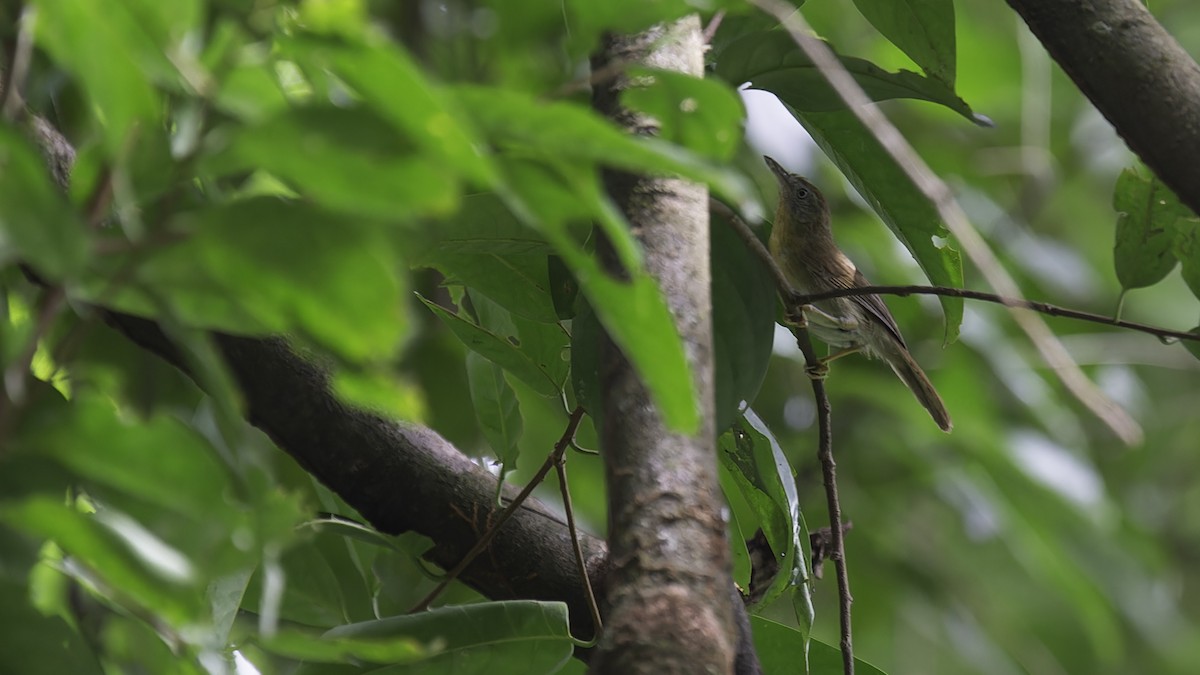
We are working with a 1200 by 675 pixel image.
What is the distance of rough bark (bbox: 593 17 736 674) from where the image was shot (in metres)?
0.78

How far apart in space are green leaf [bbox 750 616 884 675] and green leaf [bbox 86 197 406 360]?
0.99 metres

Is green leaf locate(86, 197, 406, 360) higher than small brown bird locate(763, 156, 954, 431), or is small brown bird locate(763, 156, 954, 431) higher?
small brown bird locate(763, 156, 954, 431)

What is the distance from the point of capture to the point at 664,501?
32.7 inches

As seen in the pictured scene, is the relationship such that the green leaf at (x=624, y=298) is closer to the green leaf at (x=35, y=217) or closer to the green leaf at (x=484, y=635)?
the green leaf at (x=35, y=217)

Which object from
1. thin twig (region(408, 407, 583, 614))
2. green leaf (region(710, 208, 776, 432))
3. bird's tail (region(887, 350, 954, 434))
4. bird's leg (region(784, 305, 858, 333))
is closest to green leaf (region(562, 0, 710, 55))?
green leaf (region(710, 208, 776, 432))

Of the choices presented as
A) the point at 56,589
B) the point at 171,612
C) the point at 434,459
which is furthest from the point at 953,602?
the point at 171,612

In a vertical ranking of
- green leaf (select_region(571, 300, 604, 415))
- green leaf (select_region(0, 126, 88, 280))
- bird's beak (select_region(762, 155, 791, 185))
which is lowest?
green leaf (select_region(0, 126, 88, 280))

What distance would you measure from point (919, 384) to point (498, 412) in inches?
75.9

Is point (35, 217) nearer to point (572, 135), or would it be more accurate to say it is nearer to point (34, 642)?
point (572, 135)

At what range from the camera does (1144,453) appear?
5074 millimetres

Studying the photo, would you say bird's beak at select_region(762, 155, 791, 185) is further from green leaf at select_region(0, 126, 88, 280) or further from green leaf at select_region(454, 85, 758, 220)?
green leaf at select_region(0, 126, 88, 280)

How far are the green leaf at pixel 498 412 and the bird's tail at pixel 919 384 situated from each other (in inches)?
65.2

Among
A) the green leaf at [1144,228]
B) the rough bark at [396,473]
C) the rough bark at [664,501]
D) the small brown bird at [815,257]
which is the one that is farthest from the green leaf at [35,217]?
the small brown bird at [815,257]

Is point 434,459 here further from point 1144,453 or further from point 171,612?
point 1144,453
